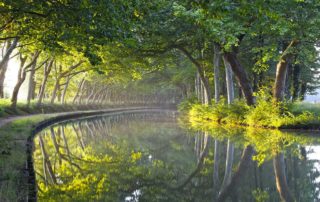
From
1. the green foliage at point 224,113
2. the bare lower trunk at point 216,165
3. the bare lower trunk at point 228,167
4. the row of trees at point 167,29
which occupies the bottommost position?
the bare lower trunk at point 216,165

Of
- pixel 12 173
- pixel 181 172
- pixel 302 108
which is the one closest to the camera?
pixel 12 173

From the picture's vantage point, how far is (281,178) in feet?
29.3

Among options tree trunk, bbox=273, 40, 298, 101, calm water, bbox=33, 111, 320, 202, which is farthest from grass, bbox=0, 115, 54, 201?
tree trunk, bbox=273, 40, 298, 101

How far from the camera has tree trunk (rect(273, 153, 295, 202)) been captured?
7.24 meters

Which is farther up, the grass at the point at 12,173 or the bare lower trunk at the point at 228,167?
the grass at the point at 12,173

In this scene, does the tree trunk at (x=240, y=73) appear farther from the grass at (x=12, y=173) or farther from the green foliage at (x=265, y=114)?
the grass at (x=12, y=173)

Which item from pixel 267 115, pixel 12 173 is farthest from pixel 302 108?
pixel 12 173

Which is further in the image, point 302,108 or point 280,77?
point 280,77

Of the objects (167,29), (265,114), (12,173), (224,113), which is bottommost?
(12,173)

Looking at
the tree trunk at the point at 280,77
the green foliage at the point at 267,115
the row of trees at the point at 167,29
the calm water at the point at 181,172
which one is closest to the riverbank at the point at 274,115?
the green foliage at the point at 267,115

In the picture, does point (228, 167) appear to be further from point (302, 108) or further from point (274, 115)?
point (302, 108)

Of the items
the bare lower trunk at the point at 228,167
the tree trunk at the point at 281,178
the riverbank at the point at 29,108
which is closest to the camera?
the tree trunk at the point at 281,178

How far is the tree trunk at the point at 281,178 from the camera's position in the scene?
7243 millimetres

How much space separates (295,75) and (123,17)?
2855cm
